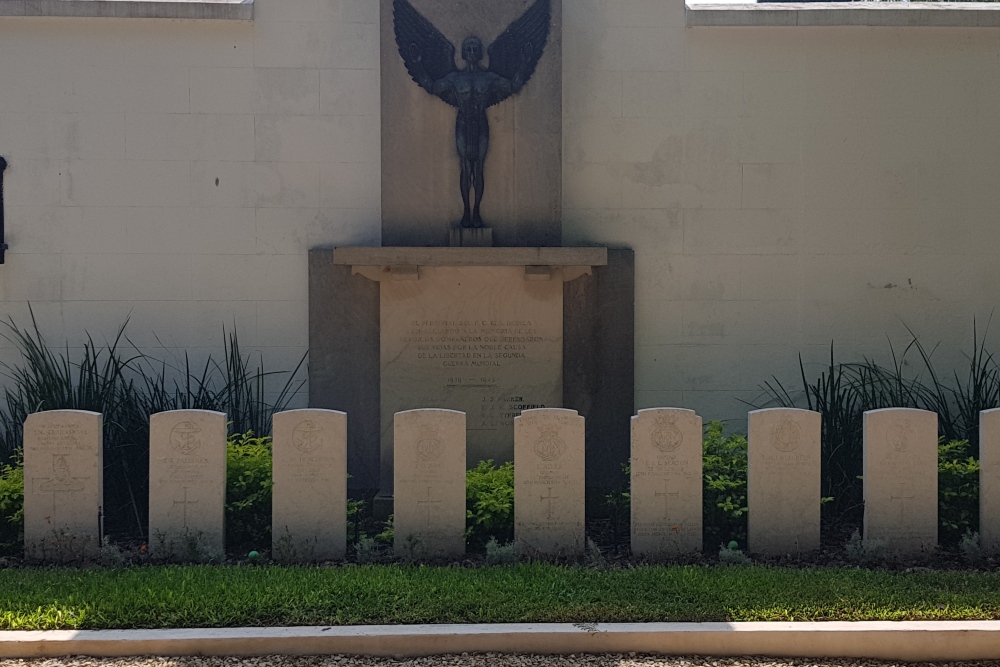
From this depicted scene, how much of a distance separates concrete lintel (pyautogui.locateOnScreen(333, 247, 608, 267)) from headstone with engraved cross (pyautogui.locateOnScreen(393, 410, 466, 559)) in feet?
6.45

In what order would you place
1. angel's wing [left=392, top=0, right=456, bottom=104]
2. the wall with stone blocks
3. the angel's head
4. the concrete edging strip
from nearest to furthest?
1. the concrete edging strip
2. the angel's head
3. angel's wing [left=392, top=0, right=456, bottom=104]
4. the wall with stone blocks

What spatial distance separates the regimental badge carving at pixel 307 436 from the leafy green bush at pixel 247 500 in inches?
18.0

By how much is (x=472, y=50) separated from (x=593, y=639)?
545cm

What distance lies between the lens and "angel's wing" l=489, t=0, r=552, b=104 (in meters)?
8.82

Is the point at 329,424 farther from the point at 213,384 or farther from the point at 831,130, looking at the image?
the point at 831,130

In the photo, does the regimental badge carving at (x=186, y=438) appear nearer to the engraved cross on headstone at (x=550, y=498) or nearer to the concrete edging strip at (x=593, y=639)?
the concrete edging strip at (x=593, y=639)

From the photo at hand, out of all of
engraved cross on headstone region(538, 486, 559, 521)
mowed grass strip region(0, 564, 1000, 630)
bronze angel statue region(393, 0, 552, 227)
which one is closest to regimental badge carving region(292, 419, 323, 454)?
mowed grass strip region(0, 564, 1000, 630)

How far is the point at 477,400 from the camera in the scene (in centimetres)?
A: 874

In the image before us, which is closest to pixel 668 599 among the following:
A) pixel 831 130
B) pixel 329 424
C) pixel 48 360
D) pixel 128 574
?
pixel 329 424

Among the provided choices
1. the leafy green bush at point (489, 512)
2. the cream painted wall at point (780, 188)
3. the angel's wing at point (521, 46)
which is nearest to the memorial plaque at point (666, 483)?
the leafy green bush at point (489, 512)

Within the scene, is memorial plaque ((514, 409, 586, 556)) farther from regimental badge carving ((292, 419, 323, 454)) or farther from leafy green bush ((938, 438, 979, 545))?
leafy green bush ((938, 438, 979, 545))

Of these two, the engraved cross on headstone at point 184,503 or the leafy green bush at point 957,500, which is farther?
the leafy green bush at point 957,500

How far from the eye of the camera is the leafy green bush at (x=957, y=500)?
6992 millimetres

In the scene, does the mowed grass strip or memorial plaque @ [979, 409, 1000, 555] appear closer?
the mowed grass strip
